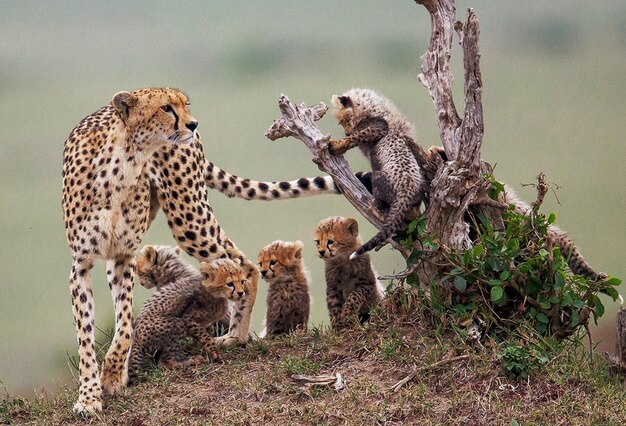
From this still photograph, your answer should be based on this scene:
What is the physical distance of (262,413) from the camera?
19.3 ft

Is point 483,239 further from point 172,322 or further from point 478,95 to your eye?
point 172,322

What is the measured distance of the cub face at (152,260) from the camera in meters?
7.22

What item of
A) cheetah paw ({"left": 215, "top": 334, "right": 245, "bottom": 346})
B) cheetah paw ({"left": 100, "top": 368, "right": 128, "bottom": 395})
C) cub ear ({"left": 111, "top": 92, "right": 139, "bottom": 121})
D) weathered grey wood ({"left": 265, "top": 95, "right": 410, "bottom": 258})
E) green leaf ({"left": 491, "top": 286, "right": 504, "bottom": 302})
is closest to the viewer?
green leaf ({"left": 491, "top": 286, "right": 504, "bottom": 302})

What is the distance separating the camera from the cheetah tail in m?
7.40

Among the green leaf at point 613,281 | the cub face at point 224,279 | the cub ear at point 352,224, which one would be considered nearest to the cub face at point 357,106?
the cub ear at point 352,224

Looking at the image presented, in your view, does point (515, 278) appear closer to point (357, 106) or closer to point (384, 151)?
point (384, 151)

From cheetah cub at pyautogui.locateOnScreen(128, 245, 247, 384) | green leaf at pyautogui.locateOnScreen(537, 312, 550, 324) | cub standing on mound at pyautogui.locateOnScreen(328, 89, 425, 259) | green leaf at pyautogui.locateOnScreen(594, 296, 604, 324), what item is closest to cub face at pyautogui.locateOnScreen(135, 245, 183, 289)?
cheetah cub at pyautogui.locateOnScreen(128, 245, 247, 384)

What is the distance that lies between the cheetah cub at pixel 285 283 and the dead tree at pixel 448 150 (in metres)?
0.58

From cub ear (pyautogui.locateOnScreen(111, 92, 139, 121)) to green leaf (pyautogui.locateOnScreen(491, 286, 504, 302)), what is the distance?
2.17 meters

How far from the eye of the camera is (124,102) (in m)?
6.29

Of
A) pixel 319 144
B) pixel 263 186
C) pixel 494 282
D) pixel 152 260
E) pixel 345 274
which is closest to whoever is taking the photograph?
pixel 494 282

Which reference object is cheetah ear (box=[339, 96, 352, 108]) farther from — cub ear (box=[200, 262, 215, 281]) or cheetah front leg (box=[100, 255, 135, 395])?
cheetah front leg (box=[100, 255, 135, 395])

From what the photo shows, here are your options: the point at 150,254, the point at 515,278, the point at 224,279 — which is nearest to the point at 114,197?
the point at 224,279

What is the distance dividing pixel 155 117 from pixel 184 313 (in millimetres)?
1225
